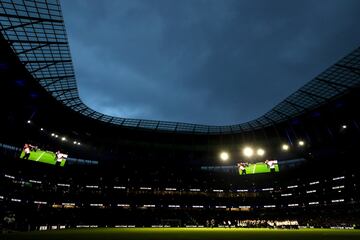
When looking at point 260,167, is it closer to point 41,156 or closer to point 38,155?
point 41,156

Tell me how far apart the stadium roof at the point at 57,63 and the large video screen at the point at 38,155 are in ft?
29.0

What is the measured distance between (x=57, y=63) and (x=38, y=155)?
1717 cm

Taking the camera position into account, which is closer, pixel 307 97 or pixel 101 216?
pixel 307 97

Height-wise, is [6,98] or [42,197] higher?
[6,98]

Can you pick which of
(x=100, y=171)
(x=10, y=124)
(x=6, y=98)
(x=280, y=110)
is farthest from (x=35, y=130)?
(x=280, y=110)

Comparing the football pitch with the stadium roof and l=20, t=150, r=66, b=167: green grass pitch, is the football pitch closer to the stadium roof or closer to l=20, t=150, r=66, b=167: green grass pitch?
l=20, t=150, r=66, b=167: green grass pitch

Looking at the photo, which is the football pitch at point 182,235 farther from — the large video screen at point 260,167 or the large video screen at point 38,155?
the large video screen at point 260,167

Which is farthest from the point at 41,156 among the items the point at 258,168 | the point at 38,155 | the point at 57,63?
the point at 258,168

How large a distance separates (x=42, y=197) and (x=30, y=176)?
557 cm

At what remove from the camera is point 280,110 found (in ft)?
172

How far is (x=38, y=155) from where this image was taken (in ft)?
150

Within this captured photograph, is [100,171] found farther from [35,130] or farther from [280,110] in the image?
[280,110]

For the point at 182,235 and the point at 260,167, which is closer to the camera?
the point at 182,235

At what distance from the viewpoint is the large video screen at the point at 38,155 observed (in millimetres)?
43625
